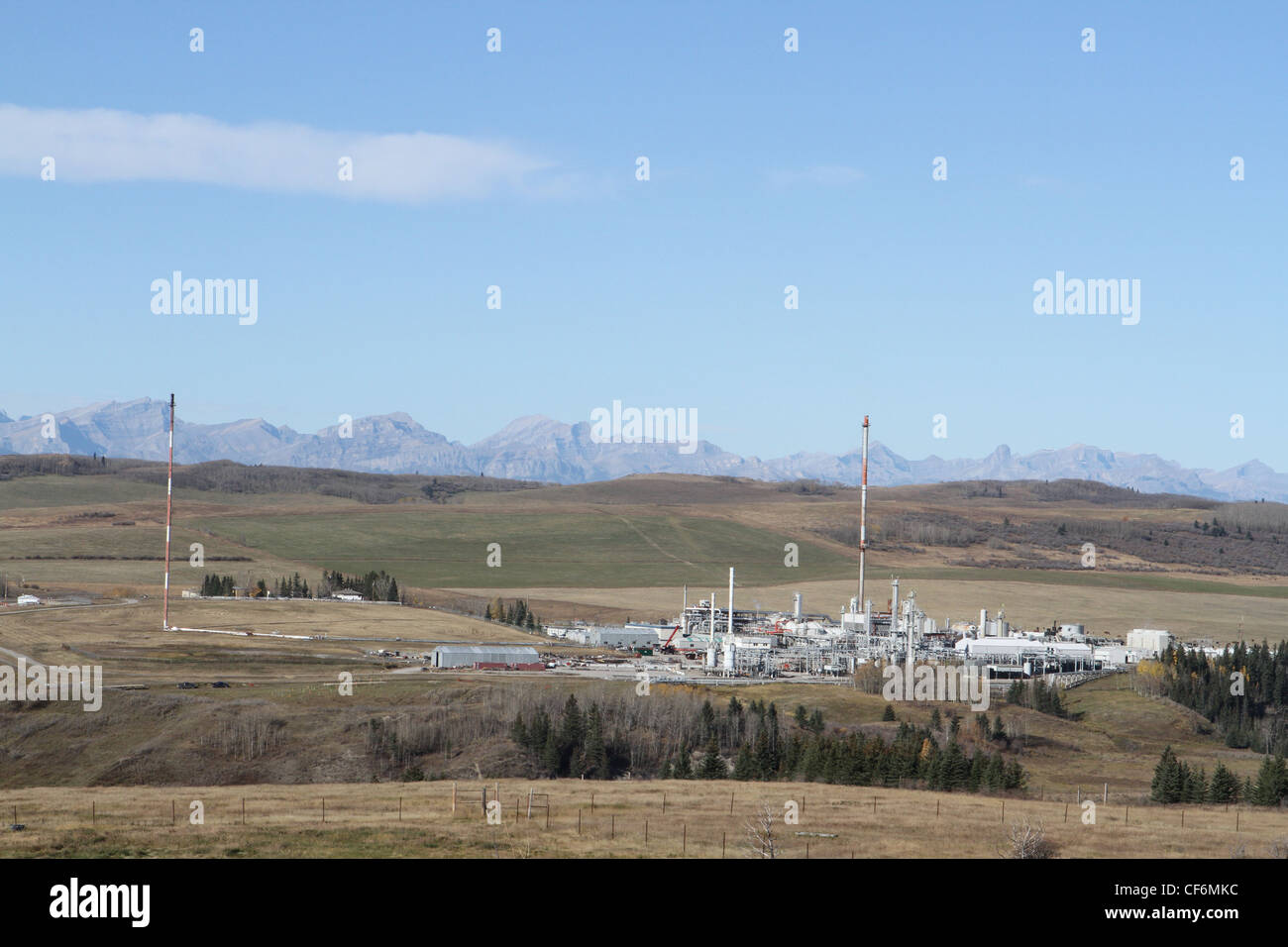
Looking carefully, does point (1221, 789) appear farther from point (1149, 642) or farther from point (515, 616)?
point (515, 616)

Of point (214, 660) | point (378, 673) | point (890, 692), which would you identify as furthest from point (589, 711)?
point (214, 660)

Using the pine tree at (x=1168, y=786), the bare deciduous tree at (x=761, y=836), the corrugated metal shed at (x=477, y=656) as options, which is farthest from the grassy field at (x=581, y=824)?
the corrugated metal shed at (x=477, y=656)

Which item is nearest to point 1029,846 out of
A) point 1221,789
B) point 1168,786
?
point 1168,786

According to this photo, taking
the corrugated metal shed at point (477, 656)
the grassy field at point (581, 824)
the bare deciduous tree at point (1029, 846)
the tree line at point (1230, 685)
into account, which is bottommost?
the tree line at point (1230, 685)

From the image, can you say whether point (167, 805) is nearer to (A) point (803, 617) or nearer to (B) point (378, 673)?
(B) point (378, 673)

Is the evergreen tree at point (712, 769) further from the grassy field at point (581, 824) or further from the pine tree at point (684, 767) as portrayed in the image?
the grassy field at point (581, 824)

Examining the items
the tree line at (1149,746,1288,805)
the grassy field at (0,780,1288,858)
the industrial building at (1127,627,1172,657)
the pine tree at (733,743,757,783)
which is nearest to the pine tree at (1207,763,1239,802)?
the tree line at (1149,746,1288,805)
